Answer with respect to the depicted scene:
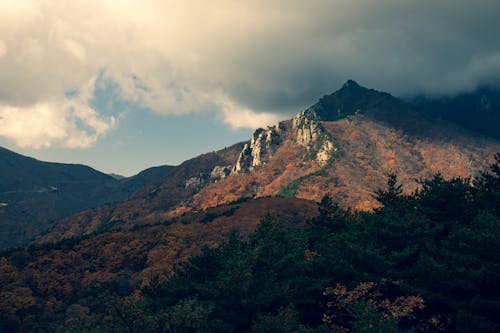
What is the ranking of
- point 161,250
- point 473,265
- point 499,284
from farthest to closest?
point 161,250 < point 473,265 < point 499,284

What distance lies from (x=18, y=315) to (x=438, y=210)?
8293 centimetres

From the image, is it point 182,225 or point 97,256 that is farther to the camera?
point 182,225

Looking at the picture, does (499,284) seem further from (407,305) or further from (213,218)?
(213,218)

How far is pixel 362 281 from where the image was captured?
35469 mm

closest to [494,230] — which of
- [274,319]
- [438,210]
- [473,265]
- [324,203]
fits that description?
[473,265]

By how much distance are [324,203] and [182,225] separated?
119329mm

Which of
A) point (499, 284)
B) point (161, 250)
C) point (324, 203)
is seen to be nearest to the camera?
point (499, 284)

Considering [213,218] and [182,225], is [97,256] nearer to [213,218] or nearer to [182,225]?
[182,225]

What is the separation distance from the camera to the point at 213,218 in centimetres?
17025

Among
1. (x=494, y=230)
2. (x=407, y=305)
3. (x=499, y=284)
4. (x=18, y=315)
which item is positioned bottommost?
(x=18, y=315)

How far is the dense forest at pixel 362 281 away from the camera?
28.5 m

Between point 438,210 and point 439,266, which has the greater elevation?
point 438,210

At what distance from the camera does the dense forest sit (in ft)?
93.5

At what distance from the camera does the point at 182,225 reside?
535 feet
